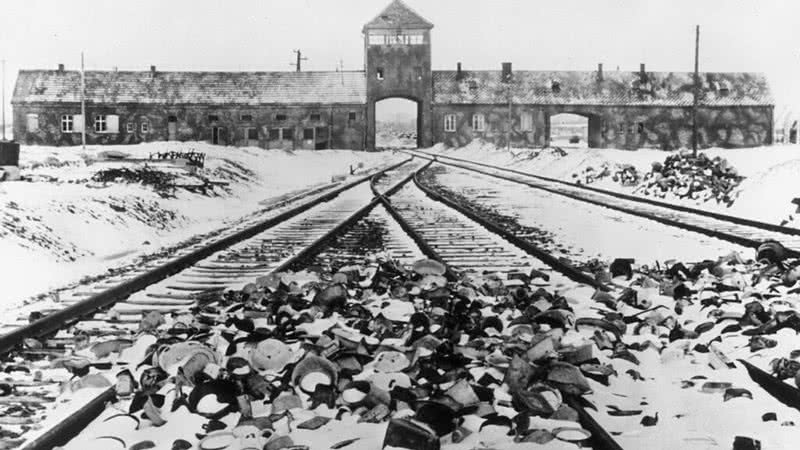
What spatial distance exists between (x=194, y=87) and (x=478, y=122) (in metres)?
19.1

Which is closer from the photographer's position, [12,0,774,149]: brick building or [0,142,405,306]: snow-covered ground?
[0,142,405,306]: snow-covered ground

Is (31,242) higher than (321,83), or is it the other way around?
(321,83)

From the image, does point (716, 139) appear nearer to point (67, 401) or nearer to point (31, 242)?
point (31, 242)

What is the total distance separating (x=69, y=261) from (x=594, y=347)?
250 inches

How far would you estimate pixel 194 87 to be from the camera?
55.2m

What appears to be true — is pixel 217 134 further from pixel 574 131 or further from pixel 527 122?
pixel 574 131

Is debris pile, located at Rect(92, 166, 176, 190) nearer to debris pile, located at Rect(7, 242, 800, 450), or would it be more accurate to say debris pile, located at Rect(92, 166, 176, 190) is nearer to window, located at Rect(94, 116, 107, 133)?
debris pile, located at Rect(7, 242, 800, 450)

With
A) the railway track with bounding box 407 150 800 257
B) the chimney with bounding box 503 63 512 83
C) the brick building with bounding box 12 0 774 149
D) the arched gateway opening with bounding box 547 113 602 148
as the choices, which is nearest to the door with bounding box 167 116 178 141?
the brick building with bounding box 12 0 774 149

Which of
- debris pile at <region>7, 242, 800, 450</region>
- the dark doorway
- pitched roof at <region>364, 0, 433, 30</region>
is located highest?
pitched roof at <region>364, 0, 433, 30</region>

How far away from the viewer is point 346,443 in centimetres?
368

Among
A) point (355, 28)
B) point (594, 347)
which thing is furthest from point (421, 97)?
point (594, 347)

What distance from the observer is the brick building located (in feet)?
176

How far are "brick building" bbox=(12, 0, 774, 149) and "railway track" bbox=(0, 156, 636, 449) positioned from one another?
1305 inches

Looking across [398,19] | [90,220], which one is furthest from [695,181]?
[398,19]
